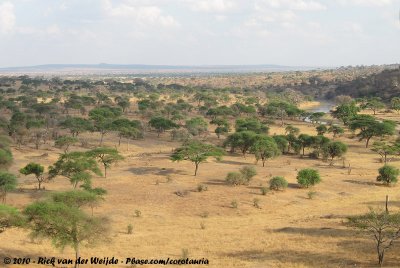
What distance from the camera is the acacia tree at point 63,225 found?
21.5 m

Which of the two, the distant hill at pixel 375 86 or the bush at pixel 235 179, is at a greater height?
the distant hill at pixel 375 86

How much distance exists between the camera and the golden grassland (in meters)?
24.9

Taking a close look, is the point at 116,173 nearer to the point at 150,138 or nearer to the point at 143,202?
the point at 143,202

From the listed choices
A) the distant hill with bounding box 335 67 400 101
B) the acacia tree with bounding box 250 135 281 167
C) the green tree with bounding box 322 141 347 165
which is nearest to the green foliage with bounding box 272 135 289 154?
the green tree with bounding box 322 141 347 165

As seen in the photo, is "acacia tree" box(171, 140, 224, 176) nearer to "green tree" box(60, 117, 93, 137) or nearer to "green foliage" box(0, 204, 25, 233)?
"green tree" box(60, 117, 93, 137)

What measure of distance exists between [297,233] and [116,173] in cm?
2229

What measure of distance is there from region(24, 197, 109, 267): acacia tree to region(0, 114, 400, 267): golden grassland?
2512 mm

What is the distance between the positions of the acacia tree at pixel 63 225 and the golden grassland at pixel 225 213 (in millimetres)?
2512

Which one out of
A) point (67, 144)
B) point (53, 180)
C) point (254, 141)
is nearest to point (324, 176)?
point (254, 141)

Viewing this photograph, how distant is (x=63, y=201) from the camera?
25625 millimetres

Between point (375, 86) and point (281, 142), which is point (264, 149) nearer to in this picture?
point (281, 142)

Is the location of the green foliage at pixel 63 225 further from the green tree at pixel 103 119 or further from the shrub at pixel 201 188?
the green tree at pixel 103 119

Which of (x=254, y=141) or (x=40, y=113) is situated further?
(x=40, y=113)

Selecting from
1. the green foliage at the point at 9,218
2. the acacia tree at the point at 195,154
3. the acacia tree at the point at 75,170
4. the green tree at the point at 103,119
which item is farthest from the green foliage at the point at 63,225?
the green tree at the point at 103,119
